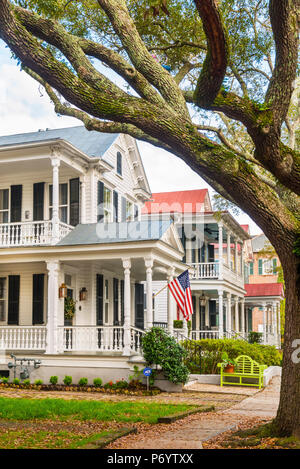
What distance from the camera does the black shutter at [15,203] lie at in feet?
67.9

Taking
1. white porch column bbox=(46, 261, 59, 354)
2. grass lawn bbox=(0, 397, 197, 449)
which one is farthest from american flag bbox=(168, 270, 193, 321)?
grass lawn bbox=(0, 397, 197, 449)

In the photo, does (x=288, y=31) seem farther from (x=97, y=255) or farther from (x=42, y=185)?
(x=42, y=185)

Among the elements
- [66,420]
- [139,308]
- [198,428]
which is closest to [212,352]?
[139,308]

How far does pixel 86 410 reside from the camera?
35.6ft

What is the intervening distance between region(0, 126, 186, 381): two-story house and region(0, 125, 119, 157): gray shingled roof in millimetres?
68

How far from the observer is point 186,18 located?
14109 millimetres

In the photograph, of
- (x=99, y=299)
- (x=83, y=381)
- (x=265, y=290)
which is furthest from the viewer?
(x=265, y=290)

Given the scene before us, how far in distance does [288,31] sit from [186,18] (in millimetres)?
6748

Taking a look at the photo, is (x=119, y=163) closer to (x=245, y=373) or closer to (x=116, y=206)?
(x=116, y=206)

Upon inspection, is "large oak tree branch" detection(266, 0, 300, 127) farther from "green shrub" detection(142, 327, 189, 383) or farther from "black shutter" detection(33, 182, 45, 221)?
"black shutter" detection(33, 182, 45, 221)

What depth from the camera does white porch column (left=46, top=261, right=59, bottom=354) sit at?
17.7 meters

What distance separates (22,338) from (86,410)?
7940mm

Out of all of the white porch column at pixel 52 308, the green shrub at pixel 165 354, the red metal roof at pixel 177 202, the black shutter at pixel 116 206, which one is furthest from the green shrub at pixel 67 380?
the red metal roof at pixel 177 202
